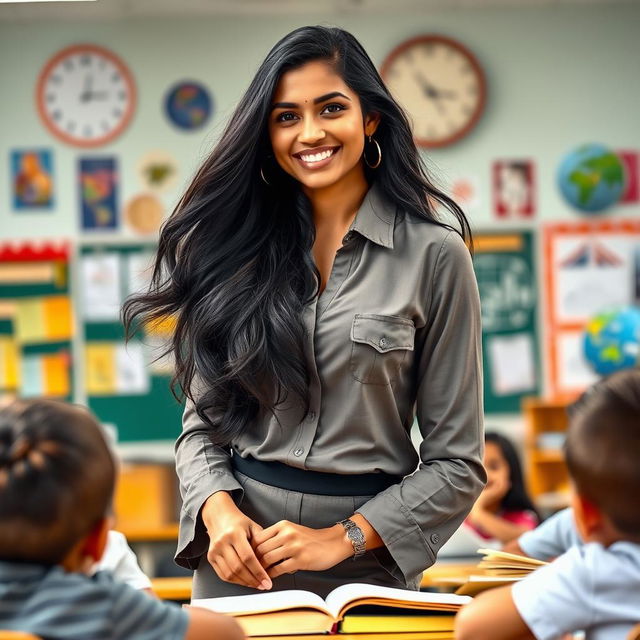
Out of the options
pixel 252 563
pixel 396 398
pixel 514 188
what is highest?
pixel 514 188

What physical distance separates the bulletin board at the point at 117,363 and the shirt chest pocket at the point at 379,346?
3.95 m

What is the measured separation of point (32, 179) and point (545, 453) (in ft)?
9.51

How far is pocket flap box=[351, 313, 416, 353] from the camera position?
1.59 meters

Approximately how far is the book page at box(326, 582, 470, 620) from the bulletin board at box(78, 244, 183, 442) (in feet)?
13.6

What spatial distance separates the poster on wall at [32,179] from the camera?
5516 millimetres

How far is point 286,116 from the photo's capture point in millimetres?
1720

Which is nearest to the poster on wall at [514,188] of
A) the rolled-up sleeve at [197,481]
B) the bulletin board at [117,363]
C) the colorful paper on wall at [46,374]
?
the bulletin board at [117,363]

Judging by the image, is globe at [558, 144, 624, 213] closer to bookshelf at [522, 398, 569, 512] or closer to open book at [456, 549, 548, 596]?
bookshelf at [522, 398, 569, 512]

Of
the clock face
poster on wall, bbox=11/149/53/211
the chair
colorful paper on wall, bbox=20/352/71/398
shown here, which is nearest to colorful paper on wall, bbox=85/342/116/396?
colorful paper on wall, bbox=20/352/71/398

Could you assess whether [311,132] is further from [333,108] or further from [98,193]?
[98,193]

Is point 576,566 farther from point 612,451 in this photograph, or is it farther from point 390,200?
point 390,200

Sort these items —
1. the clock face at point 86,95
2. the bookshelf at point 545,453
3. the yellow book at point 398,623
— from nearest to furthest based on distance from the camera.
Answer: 1. the yellow book at point 398,623
2. the bookshelf at point 545,453
3. the clock face at point 86,95

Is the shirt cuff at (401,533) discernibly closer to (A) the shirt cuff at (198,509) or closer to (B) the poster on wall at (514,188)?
(A) the shirt cuff at (198,509)

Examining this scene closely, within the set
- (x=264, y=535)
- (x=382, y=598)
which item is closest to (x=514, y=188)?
(x=264, y=535)
